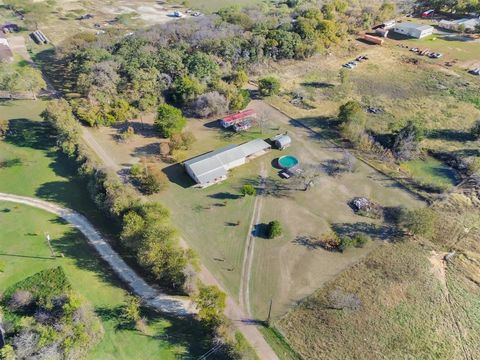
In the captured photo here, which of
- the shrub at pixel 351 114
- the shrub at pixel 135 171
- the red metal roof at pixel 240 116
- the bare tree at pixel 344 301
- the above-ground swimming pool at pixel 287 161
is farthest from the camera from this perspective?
the red metal roof at pixel 240 116

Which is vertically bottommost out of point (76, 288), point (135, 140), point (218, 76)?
point (76, 288)

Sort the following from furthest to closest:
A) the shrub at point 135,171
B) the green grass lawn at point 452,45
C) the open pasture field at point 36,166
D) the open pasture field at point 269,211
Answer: the green grass lawn at point 452,45 < the shrub at point 135,171 < the open pasture field at point 36,166 < the open pasture field at point 269,211

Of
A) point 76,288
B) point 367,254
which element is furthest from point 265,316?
point 76,288

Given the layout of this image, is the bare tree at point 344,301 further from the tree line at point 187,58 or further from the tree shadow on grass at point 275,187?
the tree line at point 187,58

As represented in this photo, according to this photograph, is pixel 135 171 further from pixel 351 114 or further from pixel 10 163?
pixel 351 114

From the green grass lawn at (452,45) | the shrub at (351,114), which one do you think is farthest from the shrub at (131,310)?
the green grass lawn at (452,45)

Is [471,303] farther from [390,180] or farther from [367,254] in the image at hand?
[390,180]

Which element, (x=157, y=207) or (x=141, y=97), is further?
(x=141, y=97)

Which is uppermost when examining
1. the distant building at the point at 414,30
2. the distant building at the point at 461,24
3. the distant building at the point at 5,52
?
the distant building at the point at 461,24

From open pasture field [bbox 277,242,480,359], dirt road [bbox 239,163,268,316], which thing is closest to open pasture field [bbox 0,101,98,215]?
dirt road [bbox 239,163,268,316]
